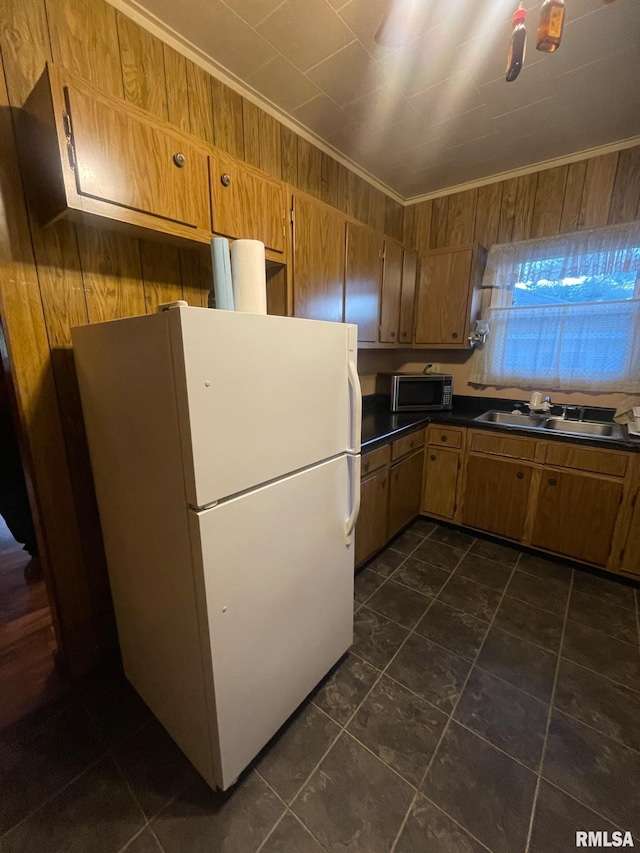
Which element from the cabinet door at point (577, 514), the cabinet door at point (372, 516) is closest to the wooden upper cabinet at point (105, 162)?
the cabinet door at point (372, 516)

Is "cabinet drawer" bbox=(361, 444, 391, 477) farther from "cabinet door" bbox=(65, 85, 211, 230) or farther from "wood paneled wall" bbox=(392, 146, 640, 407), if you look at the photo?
"cabinet door" bbox=(65, 85, 211, 230)

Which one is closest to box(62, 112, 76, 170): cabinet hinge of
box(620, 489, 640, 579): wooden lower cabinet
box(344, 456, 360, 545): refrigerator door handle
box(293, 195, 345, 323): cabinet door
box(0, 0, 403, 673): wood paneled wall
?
box(0, 0, 403, 673): wood paneled wall

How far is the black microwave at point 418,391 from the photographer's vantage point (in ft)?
8.99

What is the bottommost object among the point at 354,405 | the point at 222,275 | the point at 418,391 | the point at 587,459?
the point at 587,459

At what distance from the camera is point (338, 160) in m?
2.38

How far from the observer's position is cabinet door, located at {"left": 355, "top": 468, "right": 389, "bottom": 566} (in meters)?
2.09

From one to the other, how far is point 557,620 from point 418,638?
2.56 ft

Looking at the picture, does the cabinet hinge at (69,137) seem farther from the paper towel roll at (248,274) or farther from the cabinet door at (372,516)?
the cabinet door at (372,516)

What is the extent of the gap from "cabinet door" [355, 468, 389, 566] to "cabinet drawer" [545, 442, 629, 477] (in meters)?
1.06

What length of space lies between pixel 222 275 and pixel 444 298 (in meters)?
2.16

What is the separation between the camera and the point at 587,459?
2.12 metres

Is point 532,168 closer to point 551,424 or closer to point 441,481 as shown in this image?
point 551,424

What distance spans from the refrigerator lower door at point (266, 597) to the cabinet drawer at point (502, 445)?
1.47 metres

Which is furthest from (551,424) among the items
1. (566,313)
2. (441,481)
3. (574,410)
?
(441,481)
